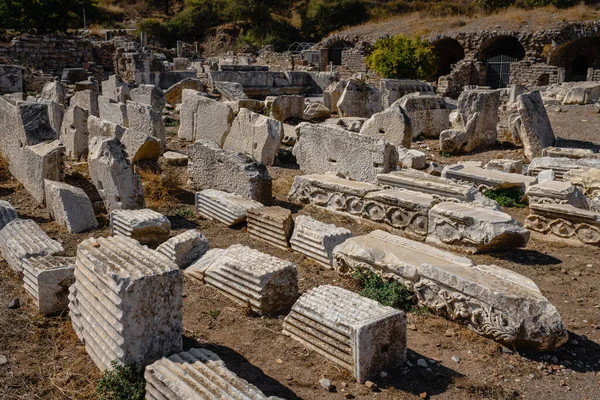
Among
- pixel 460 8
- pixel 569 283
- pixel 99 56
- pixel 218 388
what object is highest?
pixel 460 8

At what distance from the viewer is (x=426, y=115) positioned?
1288cm

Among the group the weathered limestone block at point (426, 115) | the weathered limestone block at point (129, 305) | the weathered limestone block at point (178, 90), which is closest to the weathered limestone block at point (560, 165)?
the weathered limestone block at point (426, 115)

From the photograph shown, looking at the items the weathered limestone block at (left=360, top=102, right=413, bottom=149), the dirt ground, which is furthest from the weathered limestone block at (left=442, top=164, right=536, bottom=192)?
the dirt ground

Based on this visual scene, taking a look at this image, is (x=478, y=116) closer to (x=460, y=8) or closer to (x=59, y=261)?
(x=59, y=261)

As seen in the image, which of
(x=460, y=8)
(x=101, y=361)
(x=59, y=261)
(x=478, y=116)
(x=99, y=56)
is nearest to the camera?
(x=101, y=361)

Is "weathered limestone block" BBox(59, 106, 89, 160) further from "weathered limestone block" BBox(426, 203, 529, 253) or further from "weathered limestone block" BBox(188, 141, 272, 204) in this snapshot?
"weathered limestone block" BBox(426, 203, 529, 253)

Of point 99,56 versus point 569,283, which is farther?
point 99,56

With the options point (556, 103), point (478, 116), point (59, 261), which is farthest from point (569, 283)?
point (556, 103)

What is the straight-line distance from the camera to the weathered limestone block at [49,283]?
4.85 metres

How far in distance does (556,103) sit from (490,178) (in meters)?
9.69

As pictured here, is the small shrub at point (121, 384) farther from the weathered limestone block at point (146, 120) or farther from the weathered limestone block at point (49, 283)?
the weathered limestone block at point (146, 120)

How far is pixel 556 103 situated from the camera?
55.8ft

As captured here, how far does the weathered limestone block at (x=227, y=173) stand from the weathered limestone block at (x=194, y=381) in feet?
14.0

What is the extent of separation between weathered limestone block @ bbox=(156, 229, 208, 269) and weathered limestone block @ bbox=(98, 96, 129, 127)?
19.5 feet
